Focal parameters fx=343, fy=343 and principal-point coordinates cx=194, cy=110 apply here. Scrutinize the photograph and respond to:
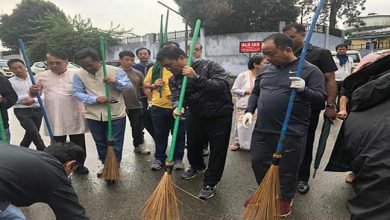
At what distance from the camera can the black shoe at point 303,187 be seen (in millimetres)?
3519

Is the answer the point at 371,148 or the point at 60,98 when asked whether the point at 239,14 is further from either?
the point at 371,148

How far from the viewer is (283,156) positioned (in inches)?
110

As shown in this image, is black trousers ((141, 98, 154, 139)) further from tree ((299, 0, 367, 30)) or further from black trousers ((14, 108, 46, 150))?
tree ((299, 0, 367, 30))

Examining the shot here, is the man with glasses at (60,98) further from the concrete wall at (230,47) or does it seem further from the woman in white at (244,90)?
the concrete wall at (230,47)

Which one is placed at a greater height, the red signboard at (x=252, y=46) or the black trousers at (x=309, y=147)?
the red signboard at (x=252, y=46)

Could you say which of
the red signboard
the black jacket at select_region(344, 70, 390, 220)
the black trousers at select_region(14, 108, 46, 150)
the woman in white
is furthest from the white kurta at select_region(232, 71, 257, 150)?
the red signboard

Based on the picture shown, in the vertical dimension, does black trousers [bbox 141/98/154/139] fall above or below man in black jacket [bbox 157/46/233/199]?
below

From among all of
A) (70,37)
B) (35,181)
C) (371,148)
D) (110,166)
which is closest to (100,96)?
(110,166)

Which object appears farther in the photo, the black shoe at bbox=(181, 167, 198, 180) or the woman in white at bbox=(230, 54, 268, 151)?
the woman in white at bbox=(230, 54, 268, 151)

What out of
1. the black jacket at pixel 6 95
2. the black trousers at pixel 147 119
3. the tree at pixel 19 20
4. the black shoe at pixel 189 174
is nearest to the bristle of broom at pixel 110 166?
the black shoe at pixel 189 174

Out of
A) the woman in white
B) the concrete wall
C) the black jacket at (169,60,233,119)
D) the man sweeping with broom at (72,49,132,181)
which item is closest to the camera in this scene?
the black jacket at (169,60,233,119)

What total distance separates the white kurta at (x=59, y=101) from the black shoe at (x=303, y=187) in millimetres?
2660

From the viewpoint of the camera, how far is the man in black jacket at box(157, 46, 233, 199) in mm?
3127

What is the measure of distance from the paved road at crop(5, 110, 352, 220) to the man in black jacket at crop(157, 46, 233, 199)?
0.86ft
